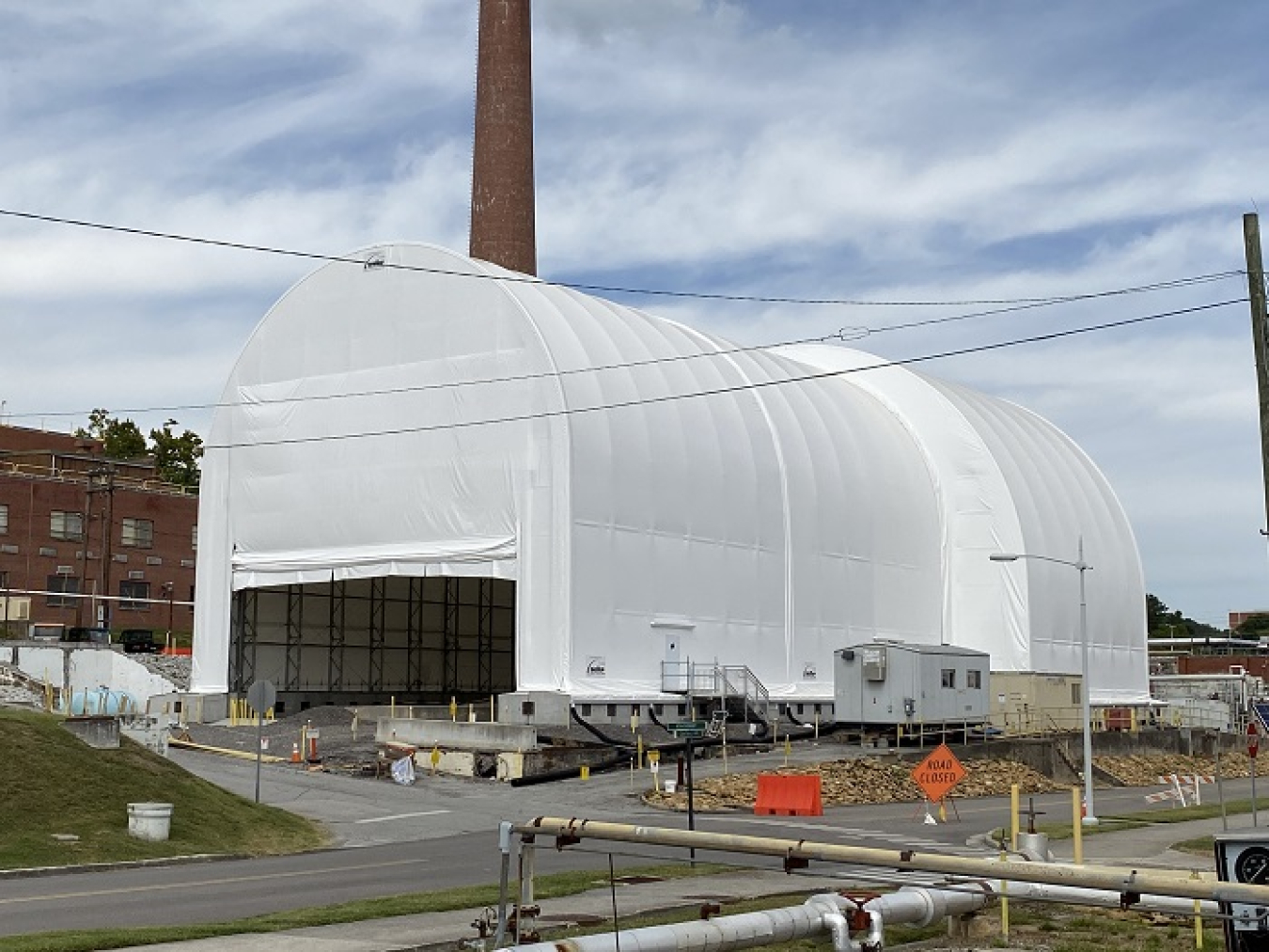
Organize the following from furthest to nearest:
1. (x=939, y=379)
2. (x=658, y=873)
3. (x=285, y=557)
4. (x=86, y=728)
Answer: (x=939, y=379) → (x=285, y=557) → (x=86, y=728) → (x=658, y=873)

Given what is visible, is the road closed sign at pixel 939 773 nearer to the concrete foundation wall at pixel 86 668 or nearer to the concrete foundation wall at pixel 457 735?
the concrete foundation wall at pixel 457 735

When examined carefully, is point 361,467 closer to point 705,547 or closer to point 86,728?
point 705,547

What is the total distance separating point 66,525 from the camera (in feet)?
305

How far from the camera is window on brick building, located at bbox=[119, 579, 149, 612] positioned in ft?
307

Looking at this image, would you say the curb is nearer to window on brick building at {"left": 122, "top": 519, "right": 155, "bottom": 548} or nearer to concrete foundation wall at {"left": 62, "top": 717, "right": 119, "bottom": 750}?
→ concrete foundation wall at {"left": 62, "top": 717, "right": 119, "bottom": 750}

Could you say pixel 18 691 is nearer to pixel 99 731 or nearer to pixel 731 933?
pixel 99 731

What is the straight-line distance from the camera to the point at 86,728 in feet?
101

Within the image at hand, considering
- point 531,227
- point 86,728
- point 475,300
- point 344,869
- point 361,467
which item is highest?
point 531,227

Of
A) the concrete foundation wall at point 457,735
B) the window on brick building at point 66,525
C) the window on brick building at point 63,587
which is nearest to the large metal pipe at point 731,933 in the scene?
the concrete foundation wall at point 457,735

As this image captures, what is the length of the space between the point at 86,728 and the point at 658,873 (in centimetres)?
1358

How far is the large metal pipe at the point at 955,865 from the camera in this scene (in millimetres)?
9805

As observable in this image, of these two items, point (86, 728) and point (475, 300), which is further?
point (475, 300)

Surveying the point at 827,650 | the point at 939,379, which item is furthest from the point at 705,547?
the point at 939,379

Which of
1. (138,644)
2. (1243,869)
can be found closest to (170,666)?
(138,644)
